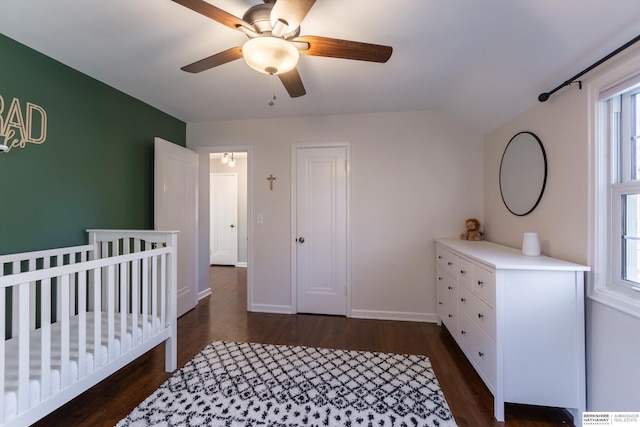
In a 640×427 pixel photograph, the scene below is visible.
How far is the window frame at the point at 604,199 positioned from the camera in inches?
58.2

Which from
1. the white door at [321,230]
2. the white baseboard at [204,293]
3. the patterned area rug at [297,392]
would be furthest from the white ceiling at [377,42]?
the white baseboard at [204,293]

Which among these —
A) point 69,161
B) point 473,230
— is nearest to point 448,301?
point 473,230

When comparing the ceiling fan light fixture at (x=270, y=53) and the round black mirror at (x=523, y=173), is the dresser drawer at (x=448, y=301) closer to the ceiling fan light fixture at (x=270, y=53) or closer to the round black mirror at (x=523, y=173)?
the round black mirror at (x=523, y=173)

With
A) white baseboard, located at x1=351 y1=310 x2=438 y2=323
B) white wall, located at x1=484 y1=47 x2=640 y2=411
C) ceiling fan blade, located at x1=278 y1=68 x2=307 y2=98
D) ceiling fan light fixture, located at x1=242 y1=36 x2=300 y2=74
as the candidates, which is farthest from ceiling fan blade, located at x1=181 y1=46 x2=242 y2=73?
white baseboard, located at x1=351 y1=310 x2=438 y2=323

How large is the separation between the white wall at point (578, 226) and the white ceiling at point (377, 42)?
7.4 inches

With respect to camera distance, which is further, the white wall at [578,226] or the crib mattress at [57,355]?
the white wall at [578,226]

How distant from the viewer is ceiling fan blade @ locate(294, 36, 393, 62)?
138 cm

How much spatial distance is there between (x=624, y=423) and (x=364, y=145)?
269 centimetres

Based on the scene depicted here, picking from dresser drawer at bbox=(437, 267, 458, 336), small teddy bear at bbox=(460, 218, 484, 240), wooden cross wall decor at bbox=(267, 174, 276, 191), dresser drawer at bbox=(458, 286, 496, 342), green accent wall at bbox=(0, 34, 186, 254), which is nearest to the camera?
dresser drawer at bbox=(458, 286, 496, 342)

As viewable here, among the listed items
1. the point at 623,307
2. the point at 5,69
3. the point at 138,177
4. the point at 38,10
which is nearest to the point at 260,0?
the point at 38,10

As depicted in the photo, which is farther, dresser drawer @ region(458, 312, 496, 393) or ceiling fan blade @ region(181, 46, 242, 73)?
dresser drawer @ region(458, 312, 496, 393)

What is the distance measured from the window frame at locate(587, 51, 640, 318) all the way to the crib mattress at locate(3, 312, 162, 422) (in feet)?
8.99

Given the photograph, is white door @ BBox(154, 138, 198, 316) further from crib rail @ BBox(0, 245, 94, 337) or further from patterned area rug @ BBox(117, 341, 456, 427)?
patterned area rug @ BBox(117, 341, 456, 427)

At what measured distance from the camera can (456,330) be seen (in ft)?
7.47
